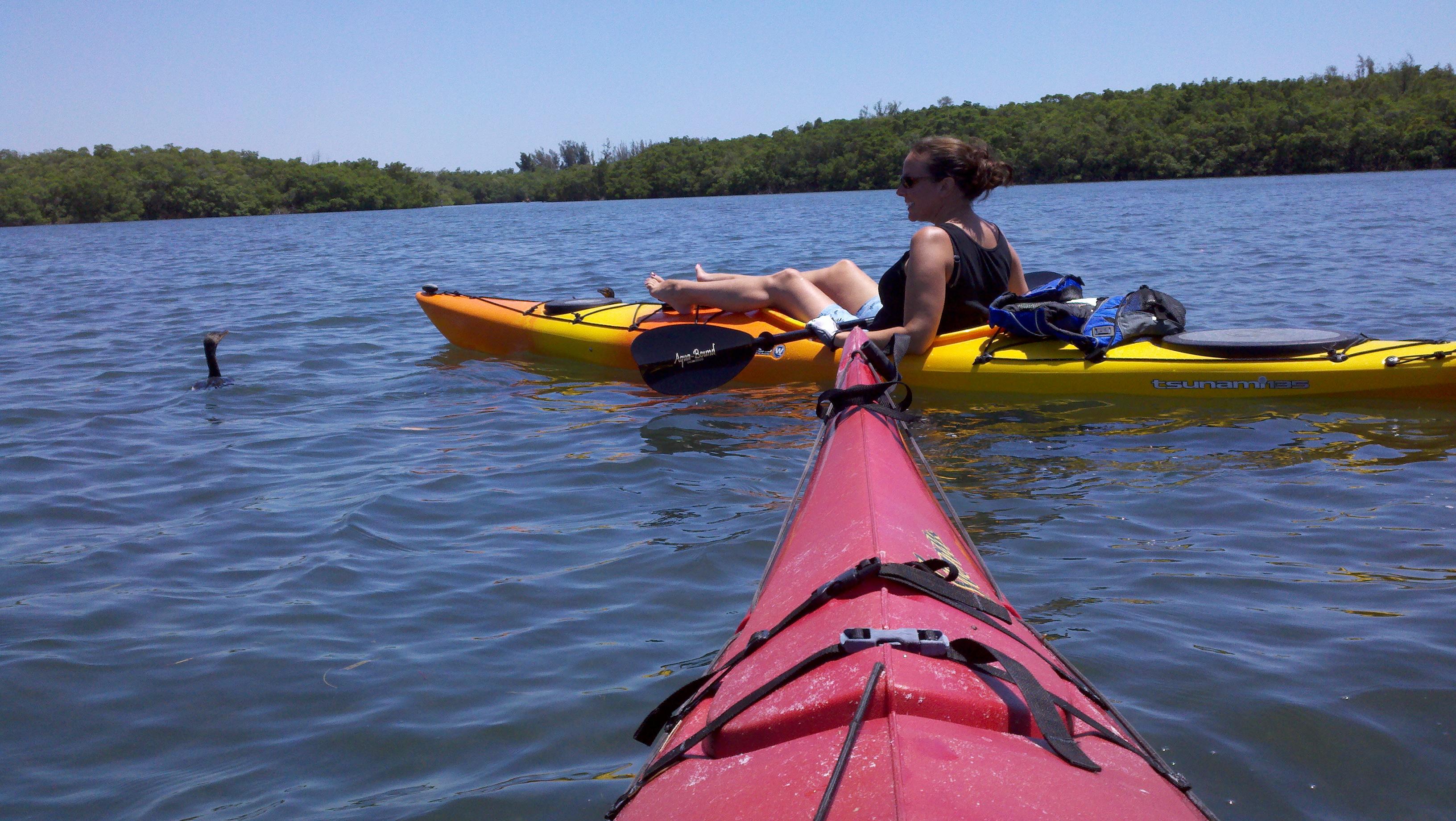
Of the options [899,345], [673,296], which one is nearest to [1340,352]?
[899,345]

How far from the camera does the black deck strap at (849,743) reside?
109cm

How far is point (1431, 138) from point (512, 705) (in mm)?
46822

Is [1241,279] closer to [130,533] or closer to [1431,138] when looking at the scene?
[130,533]

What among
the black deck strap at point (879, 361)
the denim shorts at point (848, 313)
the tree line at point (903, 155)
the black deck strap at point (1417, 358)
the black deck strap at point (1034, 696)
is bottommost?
the black deck strap at point (1034, 696)

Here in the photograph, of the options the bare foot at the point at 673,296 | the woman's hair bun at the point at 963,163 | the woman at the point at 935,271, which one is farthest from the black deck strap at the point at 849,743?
the bare foot at the point at 673,296

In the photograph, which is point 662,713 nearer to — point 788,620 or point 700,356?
point 788,620

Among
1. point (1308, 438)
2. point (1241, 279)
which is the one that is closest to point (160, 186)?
point (1241, 279)

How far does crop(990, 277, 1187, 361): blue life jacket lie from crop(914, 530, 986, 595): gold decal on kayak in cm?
325

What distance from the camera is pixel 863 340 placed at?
13.4ft

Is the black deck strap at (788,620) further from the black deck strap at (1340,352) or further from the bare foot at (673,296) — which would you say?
the bare foot at (673,296)

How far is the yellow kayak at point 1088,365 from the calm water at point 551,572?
11 cm

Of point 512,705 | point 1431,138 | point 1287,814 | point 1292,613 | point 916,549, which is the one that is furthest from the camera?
point 1431,138

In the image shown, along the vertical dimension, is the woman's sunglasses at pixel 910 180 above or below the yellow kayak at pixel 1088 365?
above

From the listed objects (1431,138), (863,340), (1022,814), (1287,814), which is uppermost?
(1431,138)
